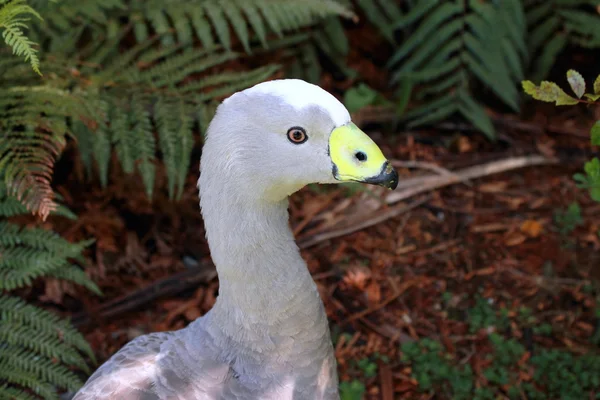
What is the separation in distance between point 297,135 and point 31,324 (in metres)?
1.54

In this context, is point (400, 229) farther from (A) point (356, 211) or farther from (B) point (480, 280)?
(B) point (480, 280)

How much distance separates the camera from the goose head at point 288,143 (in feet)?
6.52

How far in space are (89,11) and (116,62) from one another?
0.88 feet

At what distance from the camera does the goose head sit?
1988 millimetres

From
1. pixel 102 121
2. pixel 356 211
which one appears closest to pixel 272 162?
pixel 102 121

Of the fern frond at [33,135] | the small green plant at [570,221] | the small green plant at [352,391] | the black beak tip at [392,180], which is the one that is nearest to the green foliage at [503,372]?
the small green plant at [352,391]

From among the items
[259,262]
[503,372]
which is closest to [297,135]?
[259,262]

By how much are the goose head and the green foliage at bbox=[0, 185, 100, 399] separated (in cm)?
111

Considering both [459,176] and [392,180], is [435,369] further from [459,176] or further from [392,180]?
[392,180]

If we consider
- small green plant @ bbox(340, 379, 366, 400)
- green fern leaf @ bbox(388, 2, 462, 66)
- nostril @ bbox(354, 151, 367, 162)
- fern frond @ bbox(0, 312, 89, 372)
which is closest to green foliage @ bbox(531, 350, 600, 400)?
small green plant @ bbox(340, 379, 366, 400)

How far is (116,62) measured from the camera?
3.41 m

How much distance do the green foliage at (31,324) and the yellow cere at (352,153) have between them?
1.39 m

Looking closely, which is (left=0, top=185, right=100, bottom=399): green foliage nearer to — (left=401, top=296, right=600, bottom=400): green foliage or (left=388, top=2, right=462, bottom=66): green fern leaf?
(left=401, top=296, right=600, bottom=400): green foliage

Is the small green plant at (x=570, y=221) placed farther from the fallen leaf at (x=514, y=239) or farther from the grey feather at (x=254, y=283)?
the grey feather at (x=254, y=283)
